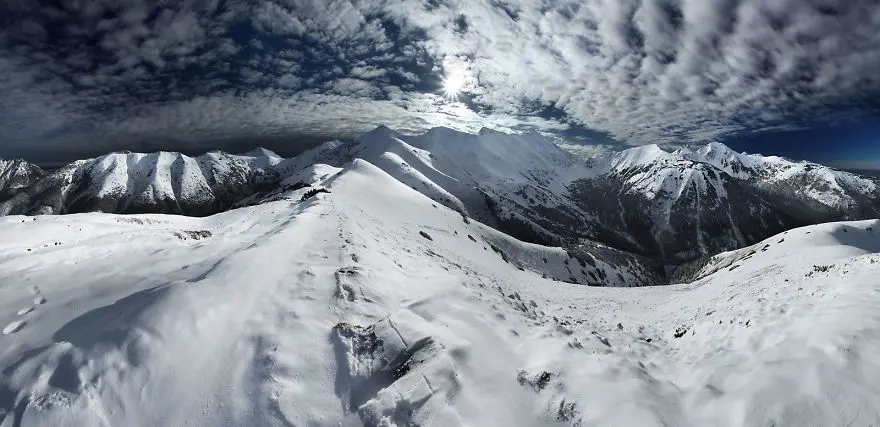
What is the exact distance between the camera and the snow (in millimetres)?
9586

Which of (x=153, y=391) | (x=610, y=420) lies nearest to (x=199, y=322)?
(x=153, y=391)

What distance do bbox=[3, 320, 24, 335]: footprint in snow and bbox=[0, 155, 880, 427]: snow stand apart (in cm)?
7

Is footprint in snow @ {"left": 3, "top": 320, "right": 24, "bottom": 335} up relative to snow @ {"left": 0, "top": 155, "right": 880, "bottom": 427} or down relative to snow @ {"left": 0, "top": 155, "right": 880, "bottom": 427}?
down

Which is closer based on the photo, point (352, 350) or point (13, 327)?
point (13, 327)

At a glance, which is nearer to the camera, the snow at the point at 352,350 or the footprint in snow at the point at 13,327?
the snow at the point at 352,350

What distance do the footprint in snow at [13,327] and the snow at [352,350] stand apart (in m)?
0.07

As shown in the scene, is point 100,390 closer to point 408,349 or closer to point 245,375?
point 245,375

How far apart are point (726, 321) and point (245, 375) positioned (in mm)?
21247

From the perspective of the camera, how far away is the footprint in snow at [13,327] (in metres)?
11.2

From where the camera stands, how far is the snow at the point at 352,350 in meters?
9.59

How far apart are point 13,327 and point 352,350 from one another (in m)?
9.87

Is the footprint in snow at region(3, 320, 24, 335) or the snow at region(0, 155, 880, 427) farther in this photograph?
the footprint in snow at region(3, 320, 24, 335)

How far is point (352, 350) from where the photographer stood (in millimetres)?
12773

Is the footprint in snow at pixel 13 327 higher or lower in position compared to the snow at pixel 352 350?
lower
